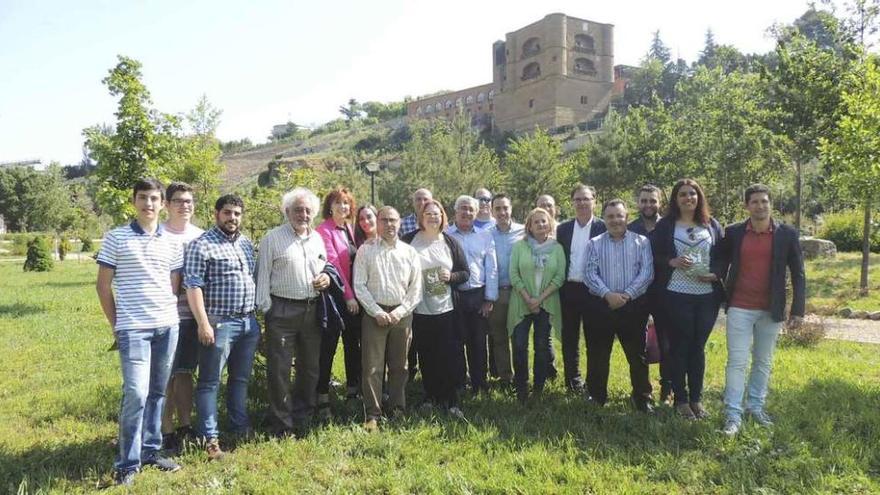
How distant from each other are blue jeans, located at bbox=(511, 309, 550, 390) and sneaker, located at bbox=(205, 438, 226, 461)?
270 cm

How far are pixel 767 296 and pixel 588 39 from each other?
67.1 m

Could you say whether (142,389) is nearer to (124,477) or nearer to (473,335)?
(124,477)

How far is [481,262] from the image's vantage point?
5.54m

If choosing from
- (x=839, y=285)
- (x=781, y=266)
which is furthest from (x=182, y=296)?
(x=839, y=285)

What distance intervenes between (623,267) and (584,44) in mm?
66243

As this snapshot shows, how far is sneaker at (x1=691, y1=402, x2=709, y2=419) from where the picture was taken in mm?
4895

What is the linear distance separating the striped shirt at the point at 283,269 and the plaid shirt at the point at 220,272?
0.12 metres

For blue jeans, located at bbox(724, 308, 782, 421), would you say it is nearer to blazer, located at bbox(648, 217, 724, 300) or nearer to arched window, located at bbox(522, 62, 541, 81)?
blazer, located at bbox(648, 217, 724, 300)

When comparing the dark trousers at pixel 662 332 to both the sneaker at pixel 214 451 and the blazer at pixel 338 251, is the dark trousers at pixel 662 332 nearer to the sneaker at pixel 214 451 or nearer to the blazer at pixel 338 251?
the blazer at pixel 338 251

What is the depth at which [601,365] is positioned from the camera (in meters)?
5.21

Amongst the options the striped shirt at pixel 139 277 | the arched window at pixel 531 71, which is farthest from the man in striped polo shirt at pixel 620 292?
the arched window at pixel 531 71

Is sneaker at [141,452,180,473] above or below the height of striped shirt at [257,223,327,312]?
A: below

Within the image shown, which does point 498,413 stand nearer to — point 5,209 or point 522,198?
point 522,198

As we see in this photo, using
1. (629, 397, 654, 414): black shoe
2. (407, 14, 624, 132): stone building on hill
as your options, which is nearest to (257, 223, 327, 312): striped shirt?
(629, 397, 654, 414): black shoe
